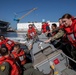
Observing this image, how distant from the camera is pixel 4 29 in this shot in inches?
1855

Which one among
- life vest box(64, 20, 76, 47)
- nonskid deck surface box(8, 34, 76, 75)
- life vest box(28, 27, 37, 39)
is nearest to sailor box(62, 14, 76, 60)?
life vest box(64, 20, 76, 47)

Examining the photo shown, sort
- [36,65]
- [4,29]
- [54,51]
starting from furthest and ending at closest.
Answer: [4,29], [54,51], [36,65]

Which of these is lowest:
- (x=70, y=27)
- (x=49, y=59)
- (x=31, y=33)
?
(x=31, y=33)

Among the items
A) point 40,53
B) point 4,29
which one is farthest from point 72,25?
point 4,29

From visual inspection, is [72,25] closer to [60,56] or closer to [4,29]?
[60,56]

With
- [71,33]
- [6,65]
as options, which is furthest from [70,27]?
[6,65]

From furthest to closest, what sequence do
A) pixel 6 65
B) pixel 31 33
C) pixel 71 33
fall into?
pixel 31 33 < pixel 71 33 < pixel 6 65

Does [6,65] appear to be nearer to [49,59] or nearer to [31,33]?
[49,59]

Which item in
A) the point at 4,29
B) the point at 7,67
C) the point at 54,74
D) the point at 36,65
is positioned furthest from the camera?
the point at 4,29

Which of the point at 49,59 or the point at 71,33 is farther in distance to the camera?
the point at 71,33

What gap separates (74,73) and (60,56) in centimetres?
54

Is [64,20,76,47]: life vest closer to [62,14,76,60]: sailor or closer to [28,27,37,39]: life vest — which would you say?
[62,14,76,60]: sailor

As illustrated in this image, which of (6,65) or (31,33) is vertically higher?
(6,65)

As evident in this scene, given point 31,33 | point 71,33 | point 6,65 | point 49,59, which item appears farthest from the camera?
point 31,33
